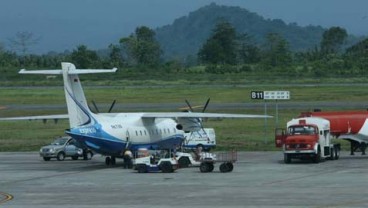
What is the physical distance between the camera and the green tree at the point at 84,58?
166 m

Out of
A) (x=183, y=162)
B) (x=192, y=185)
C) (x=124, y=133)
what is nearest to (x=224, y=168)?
(x=183, y=162)

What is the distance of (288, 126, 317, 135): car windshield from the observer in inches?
2099

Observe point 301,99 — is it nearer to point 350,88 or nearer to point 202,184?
point 350,88

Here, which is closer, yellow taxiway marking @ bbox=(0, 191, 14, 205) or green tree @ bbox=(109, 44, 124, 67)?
yellow taxiway marking @ bbox=(0, 191, 14, 205)

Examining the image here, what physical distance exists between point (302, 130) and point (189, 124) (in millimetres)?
7509

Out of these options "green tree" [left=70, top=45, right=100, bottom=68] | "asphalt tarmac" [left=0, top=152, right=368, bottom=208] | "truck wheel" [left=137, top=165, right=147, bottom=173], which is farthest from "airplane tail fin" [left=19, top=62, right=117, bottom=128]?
"green tree" [left=70, top=45, right=100, bottom=68]

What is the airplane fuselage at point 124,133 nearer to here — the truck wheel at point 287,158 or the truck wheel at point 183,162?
the truck wheel at point 183,162

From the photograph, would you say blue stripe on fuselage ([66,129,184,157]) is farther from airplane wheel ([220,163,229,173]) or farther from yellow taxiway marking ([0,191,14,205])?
yellow taxiway marking ([0,191,14,205])

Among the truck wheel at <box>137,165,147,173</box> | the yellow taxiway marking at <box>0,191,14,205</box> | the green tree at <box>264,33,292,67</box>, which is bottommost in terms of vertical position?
the truck wheel at <box>137,165,147,173</box>

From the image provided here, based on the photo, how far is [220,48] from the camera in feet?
631

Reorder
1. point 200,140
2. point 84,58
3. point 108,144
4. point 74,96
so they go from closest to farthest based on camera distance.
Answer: point 108,144
point 74,96
point 200,140
point 84,58

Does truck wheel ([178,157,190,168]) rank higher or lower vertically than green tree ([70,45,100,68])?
lower

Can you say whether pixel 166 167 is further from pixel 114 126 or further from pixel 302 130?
pixel 302 130

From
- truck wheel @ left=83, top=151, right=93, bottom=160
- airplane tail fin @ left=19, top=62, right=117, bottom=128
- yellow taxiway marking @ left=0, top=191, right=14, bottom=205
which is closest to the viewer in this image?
yellow taxiway marking @ left=0, top=191, right=14, bottom=205
